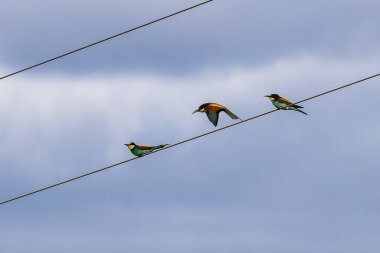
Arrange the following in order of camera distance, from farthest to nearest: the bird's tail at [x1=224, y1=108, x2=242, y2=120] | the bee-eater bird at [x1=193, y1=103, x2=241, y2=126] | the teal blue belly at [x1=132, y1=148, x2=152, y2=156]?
the teal blue belly at [x1=132, y1=148, x2=152, y2=156], the bee-eater bird at [x1=193, y1=103, x2=241, y2=126], the bird's tail at [x1=224, y1=108, x2=242, y2=120]

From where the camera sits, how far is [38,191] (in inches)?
704

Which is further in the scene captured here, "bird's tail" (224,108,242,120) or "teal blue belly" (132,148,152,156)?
"teal blue belly" (132,148,152,156)

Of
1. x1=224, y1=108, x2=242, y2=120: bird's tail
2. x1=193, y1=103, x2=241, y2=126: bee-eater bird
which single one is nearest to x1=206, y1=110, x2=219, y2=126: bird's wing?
x1=193, y1=103, x2=241, y2=126: bee-eater bird

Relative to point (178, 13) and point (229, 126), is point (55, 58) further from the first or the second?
point (229, 126)

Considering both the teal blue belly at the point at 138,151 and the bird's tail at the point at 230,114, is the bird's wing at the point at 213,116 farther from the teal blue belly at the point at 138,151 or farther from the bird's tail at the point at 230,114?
the teal blue belly at the point at 138,151

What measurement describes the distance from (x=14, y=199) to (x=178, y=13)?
483 centimetres

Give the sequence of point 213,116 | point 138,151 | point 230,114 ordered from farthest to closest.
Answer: point 138,151, point 213,116, point 230,114

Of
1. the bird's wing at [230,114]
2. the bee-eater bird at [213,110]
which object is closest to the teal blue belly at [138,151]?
the bee-eater bird at [213,110]

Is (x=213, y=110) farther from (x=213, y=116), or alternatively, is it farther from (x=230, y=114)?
(x=230, y=114)

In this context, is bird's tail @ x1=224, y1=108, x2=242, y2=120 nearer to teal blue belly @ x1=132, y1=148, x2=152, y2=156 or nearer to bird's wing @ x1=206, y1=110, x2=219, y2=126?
bird's wing @ x1=206, y1=110, x2=219, y2=126

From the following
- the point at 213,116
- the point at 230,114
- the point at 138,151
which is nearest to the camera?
the point at 230,114

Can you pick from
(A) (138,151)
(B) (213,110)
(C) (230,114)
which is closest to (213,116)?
(B) (213,110)

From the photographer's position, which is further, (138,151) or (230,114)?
(138,151)

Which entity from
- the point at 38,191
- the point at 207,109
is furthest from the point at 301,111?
the point at 38,191
